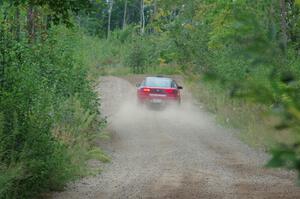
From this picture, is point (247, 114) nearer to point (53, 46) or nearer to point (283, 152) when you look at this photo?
point (53, 46)

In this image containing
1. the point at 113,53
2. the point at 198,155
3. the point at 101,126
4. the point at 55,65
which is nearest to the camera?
the point at 55,65

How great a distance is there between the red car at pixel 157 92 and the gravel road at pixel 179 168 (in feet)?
→ 7.96

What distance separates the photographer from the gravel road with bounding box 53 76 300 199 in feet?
37.3

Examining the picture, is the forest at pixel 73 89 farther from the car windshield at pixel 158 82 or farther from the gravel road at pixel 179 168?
the car windshield at pixel 158 82

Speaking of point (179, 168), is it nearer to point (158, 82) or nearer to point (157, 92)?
point (157, 92)

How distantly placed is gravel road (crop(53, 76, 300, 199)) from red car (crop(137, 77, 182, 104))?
243 centimetres

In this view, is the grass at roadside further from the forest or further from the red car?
the red car

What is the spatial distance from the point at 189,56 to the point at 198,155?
20855 mm

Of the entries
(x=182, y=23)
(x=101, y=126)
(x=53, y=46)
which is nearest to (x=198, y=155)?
(x=101, y=126)

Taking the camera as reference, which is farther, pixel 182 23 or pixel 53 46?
pixel 182 23

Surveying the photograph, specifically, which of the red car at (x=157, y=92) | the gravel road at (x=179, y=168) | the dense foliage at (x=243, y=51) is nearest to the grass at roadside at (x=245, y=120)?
the gravel road at (x=179, y=168)

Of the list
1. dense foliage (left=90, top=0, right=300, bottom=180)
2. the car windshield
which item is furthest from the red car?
dense foliage (left=90, top=0, right=300, bottom=180)

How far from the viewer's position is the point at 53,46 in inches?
650

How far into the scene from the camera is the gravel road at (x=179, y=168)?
1138 cm
